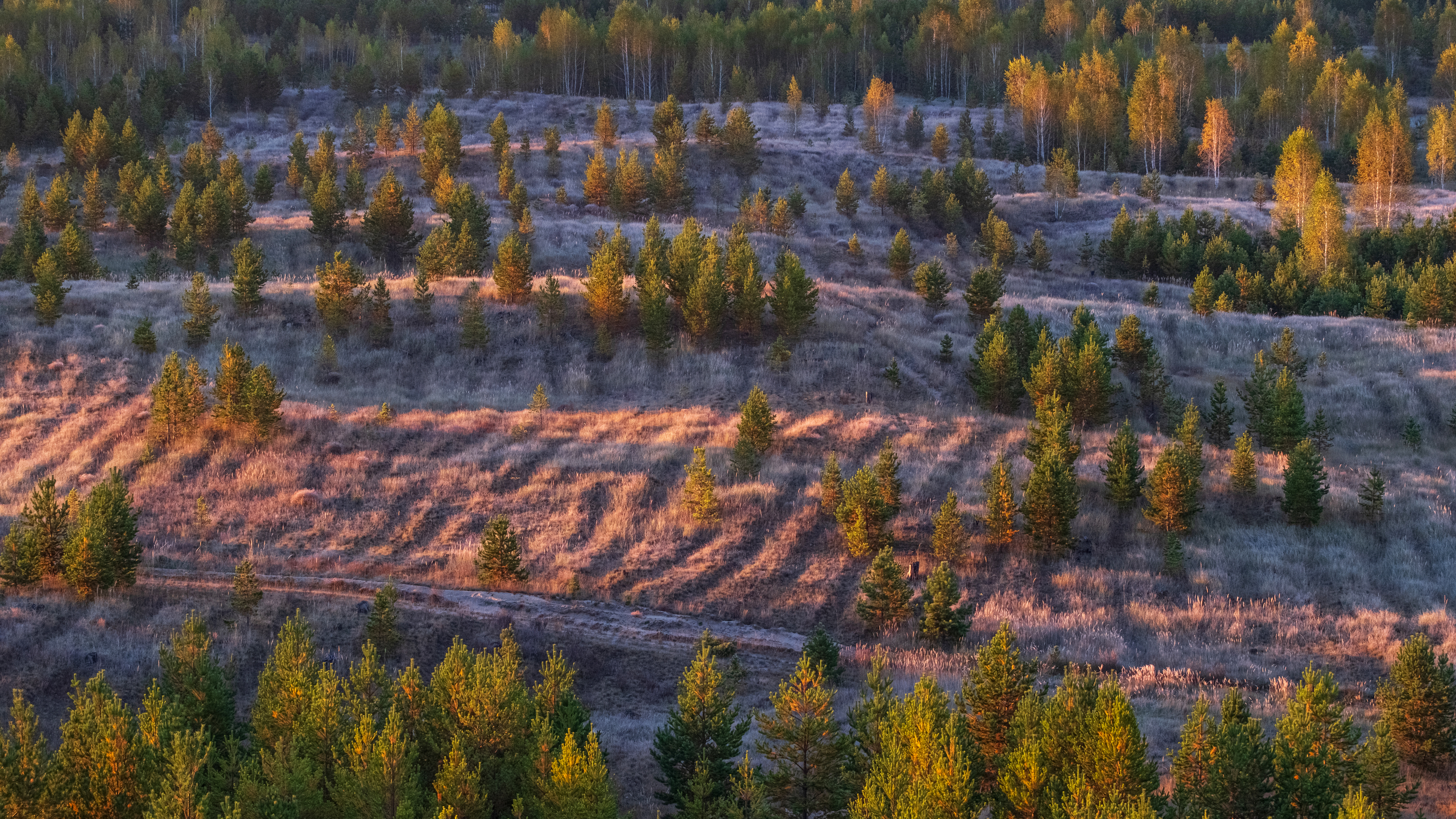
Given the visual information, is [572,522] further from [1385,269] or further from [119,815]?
[1385,269]

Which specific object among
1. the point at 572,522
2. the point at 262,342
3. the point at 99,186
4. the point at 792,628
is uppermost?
the point at 99,186

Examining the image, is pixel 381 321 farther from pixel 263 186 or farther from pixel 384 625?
pixel 263 186

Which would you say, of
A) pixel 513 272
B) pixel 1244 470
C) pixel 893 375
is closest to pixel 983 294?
pixel 893 375

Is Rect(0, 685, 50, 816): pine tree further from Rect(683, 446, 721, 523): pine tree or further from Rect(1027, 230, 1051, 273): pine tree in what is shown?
Rect(1027, 230, 1051, 273): pine tree

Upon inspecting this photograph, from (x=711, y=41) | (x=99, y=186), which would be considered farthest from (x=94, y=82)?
(x=711, y=41)

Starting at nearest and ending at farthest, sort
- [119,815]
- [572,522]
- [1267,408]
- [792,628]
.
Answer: [119,815], [792,628], [572,522], [1267,408]

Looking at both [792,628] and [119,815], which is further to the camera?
[792,628]

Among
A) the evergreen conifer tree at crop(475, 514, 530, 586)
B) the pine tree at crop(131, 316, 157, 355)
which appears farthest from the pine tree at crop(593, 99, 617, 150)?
the evergreen conifer tree at crop(475, 514, 530, 586)
